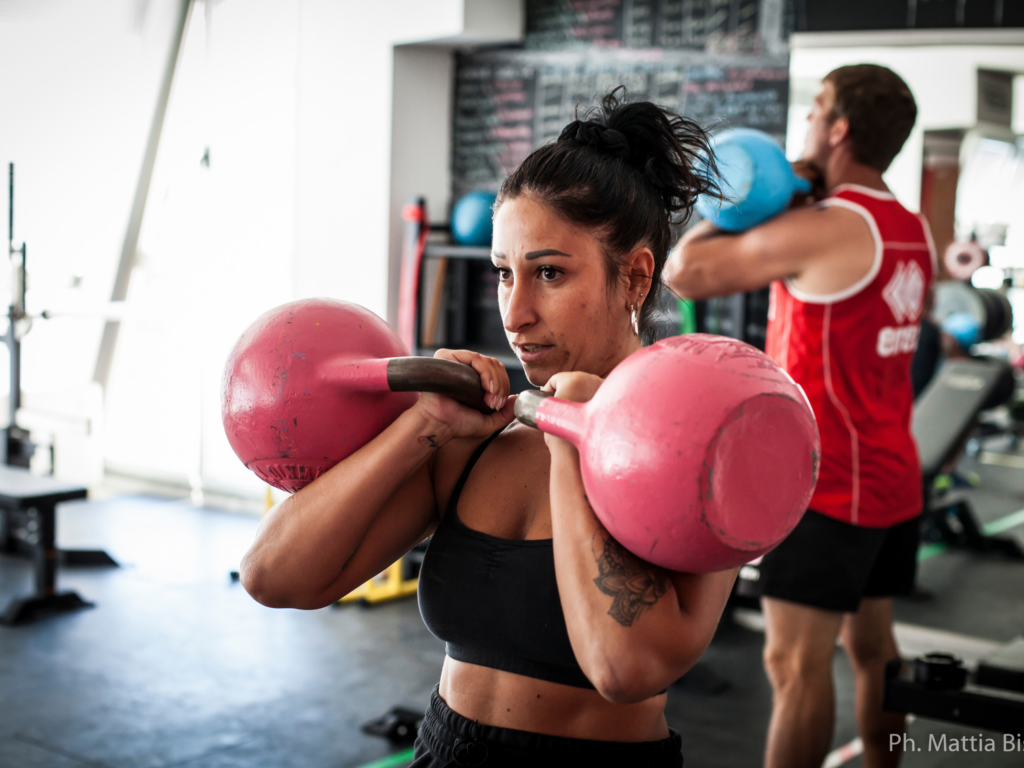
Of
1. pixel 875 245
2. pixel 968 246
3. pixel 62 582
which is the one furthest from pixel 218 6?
pixel 875 245

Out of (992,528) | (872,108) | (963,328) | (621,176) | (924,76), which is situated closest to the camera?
(621,176)

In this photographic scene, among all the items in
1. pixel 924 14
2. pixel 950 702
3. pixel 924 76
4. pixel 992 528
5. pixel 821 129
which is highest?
pixel 924 14

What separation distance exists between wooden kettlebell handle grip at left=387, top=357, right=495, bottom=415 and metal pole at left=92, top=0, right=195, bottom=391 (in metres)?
5.58

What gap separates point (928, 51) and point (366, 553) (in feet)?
10.1

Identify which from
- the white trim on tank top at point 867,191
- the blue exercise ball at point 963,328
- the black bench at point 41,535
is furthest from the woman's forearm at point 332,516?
the blue exercise ball at point 963,328

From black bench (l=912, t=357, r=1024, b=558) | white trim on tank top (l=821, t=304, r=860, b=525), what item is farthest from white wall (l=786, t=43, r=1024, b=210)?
white trim on tank top (l=821, t=304, r=860, b=525)

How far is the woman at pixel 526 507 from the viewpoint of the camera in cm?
107

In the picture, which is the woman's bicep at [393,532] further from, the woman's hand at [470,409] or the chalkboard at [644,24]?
the chalkboard at [644,24]

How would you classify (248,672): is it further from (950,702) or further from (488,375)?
(488,375)

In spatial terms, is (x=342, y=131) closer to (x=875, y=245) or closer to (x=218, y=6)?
(x=218, y=6)

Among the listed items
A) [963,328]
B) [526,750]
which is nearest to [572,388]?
[526,750]

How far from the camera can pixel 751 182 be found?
76.7 inches

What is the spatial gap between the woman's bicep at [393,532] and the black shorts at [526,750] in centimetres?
20

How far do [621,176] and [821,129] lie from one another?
1165 mm
